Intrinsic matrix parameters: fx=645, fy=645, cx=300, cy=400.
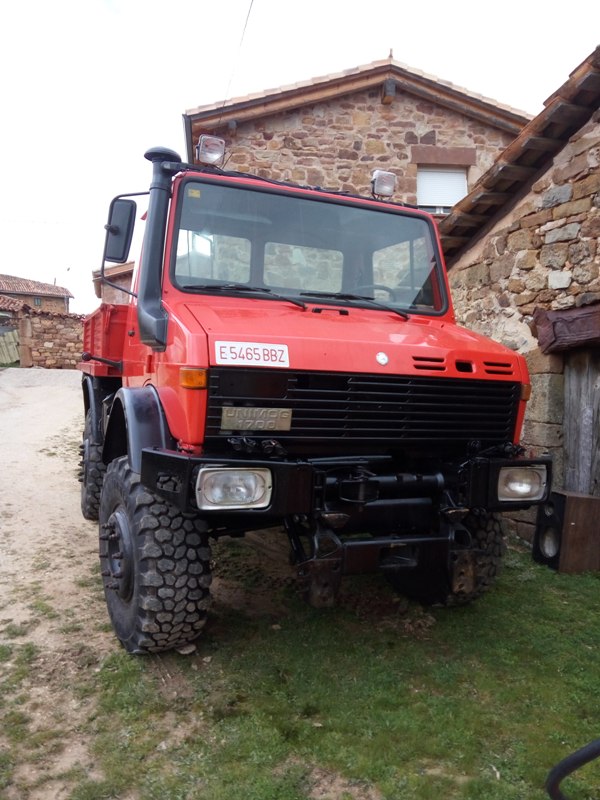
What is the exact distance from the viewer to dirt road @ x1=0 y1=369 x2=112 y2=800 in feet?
8.27

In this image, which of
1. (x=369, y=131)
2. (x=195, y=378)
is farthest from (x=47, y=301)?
(x=195, y=378)

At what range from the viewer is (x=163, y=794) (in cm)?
231

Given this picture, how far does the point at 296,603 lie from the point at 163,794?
69.7 inches

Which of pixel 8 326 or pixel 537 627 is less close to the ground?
pixel 8 326

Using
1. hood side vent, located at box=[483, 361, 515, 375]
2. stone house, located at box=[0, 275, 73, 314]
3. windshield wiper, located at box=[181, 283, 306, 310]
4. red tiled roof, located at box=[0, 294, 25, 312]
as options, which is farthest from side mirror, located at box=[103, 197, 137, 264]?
stone house, located at box=[0, 275, 73, 314]

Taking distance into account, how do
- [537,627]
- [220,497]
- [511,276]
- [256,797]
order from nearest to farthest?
[256,797], [220,497], [537,627], [511,276]

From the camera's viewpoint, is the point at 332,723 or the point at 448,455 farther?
the point at 448,455

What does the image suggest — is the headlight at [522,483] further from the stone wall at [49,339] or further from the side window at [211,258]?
the stone wall at [49,339]

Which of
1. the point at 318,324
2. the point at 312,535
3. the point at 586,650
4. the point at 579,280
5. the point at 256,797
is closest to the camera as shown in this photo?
the point at 256,797

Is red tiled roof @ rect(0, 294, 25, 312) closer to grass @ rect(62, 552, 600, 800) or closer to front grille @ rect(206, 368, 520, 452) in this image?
grass @ rect(62, 552, 600, 800)

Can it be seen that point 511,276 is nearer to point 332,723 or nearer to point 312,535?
point 312,535

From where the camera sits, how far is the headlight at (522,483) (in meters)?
3.20

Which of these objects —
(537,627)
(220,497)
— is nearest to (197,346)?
(220,497)

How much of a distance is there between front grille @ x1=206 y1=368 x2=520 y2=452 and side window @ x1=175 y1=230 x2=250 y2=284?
2.99ft
